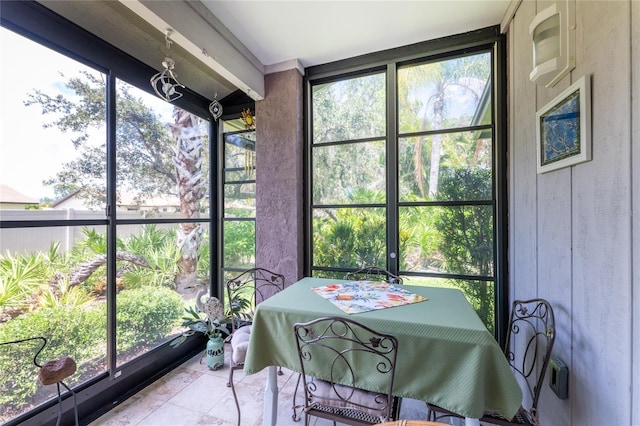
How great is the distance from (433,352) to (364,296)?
21.9 inches

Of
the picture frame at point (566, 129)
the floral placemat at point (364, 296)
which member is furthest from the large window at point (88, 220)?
the picture frame at point (566, 129)

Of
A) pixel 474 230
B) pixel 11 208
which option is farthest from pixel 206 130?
pixel 474 230

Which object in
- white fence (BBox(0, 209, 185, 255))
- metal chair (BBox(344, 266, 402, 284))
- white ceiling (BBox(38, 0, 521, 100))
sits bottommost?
metal chair (BBox(344, 266, 402, 284))

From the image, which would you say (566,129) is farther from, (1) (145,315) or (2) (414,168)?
(1) (145,315)

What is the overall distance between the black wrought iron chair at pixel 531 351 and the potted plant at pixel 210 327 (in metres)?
1.85

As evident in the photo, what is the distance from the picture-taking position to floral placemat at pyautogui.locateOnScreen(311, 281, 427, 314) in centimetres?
145

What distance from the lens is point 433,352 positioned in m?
1.14

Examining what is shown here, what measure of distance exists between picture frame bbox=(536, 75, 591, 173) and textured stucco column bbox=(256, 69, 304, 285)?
1899 millimetres

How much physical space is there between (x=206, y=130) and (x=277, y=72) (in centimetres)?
106

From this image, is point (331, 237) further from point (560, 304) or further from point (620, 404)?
point (620, 404)

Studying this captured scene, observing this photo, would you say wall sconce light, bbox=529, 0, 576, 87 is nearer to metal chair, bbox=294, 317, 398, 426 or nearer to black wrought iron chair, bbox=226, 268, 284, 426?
metal chair, bbox=294, 317, 398, 426

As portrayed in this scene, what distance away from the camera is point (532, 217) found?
1659mm

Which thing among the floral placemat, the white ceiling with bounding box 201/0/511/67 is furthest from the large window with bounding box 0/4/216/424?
the floral placemat

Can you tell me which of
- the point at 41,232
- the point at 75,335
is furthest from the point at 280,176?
the point at 75,335
